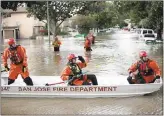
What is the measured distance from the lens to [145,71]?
10992 mm

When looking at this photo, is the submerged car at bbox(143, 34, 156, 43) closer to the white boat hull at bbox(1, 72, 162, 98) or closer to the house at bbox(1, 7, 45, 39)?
the white boat hull at bbox(1, 72, 162, 98)

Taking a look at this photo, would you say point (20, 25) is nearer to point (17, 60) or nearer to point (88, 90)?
point (17, 60)

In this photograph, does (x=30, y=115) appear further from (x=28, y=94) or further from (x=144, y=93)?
(x=144, y=93)

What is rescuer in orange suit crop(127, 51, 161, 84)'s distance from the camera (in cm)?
1093

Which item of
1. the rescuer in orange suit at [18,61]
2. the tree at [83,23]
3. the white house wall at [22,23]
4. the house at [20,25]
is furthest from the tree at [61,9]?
the rescuer in orange suit at [18,61]

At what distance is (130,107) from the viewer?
998cm

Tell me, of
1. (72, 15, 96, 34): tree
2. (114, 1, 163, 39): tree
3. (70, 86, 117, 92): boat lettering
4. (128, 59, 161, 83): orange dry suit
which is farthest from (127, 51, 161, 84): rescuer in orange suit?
(72, 15, 96, 34): tree

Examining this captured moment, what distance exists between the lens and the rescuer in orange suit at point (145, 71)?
35.9 feet

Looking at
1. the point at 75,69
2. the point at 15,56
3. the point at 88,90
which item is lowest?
the point at 88,90

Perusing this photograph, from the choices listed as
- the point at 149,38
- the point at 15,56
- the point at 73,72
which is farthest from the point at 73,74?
the point at 149,38

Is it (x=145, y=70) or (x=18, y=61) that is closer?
(x=145, y=70)

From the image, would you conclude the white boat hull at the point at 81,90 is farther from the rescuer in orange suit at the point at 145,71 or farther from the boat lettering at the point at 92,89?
the rescuer in orange suit at the point at 145,71

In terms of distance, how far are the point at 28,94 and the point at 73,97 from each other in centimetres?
132

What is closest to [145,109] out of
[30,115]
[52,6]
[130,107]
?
[130,107]
